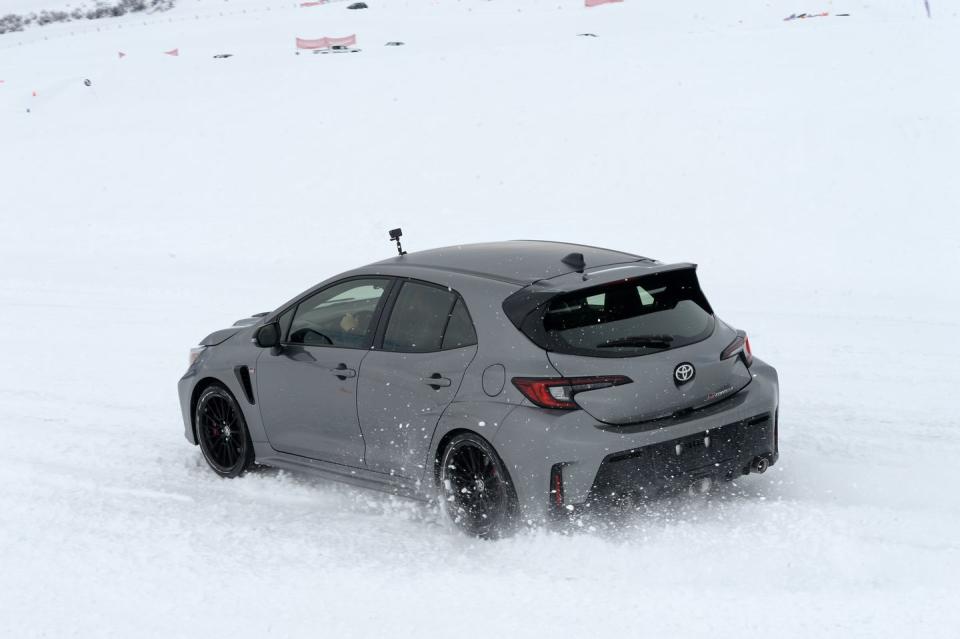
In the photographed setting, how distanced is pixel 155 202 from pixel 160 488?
55.2 feet

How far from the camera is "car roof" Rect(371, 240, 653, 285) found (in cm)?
611

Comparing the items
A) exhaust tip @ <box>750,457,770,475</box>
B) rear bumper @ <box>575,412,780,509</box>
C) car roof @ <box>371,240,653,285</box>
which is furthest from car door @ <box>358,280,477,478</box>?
exhaust tip @ <box>750,457,770,475</box>

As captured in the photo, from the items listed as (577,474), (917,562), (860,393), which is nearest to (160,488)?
(577,474)

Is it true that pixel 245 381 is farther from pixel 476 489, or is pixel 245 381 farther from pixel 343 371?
pixel 476 489

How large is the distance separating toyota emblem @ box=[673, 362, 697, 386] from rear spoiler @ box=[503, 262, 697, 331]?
0.53 m

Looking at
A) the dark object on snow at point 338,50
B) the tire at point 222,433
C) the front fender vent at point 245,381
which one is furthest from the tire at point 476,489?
the dark object on snow at point 338,50

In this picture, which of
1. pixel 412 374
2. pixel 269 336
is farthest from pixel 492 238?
pixel 412 374

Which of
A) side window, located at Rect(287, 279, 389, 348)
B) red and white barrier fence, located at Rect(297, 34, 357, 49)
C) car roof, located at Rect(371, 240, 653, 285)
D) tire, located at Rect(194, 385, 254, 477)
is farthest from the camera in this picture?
red and white barrier fence, located at Rect(297, 34, 357, 49)

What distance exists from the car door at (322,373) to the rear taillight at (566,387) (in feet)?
4.46

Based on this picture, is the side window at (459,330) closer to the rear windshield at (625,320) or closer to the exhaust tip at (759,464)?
the rear windshield at (625,320)

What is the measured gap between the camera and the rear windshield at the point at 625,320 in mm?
5582

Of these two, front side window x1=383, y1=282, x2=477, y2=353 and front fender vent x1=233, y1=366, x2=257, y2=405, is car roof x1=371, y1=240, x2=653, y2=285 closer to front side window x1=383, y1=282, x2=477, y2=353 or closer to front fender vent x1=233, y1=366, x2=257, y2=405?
front side window x1=383, y1=282, x2=477, y2=353

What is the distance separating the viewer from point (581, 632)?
15.7 feet

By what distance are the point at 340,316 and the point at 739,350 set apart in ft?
7.85
